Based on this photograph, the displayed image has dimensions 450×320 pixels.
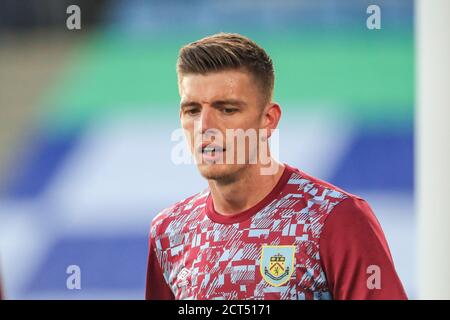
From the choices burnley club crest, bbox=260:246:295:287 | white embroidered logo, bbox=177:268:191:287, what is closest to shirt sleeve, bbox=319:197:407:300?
burnley club crest, bbox=260:246:295:287

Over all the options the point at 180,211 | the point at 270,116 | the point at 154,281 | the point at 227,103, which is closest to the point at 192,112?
the point at 227,103

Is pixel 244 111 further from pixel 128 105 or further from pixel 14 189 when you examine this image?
pixel 14 189

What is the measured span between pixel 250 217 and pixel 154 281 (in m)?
0.52

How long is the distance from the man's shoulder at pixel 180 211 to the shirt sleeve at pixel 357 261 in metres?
0.57

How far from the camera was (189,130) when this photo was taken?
2.58m

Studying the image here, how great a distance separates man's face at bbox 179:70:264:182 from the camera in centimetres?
253

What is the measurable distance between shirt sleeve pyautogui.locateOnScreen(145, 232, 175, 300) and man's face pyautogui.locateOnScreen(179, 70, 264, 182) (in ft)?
A: 1.48

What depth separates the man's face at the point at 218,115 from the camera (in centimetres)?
253

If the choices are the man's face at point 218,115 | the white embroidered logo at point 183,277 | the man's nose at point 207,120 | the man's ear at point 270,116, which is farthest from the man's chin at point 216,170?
the white embroidered logo at point 183,277

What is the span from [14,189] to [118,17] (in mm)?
934

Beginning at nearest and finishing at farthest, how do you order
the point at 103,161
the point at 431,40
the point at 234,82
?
the point at 234,82 → the point at 431,40 → the point at 103,161
